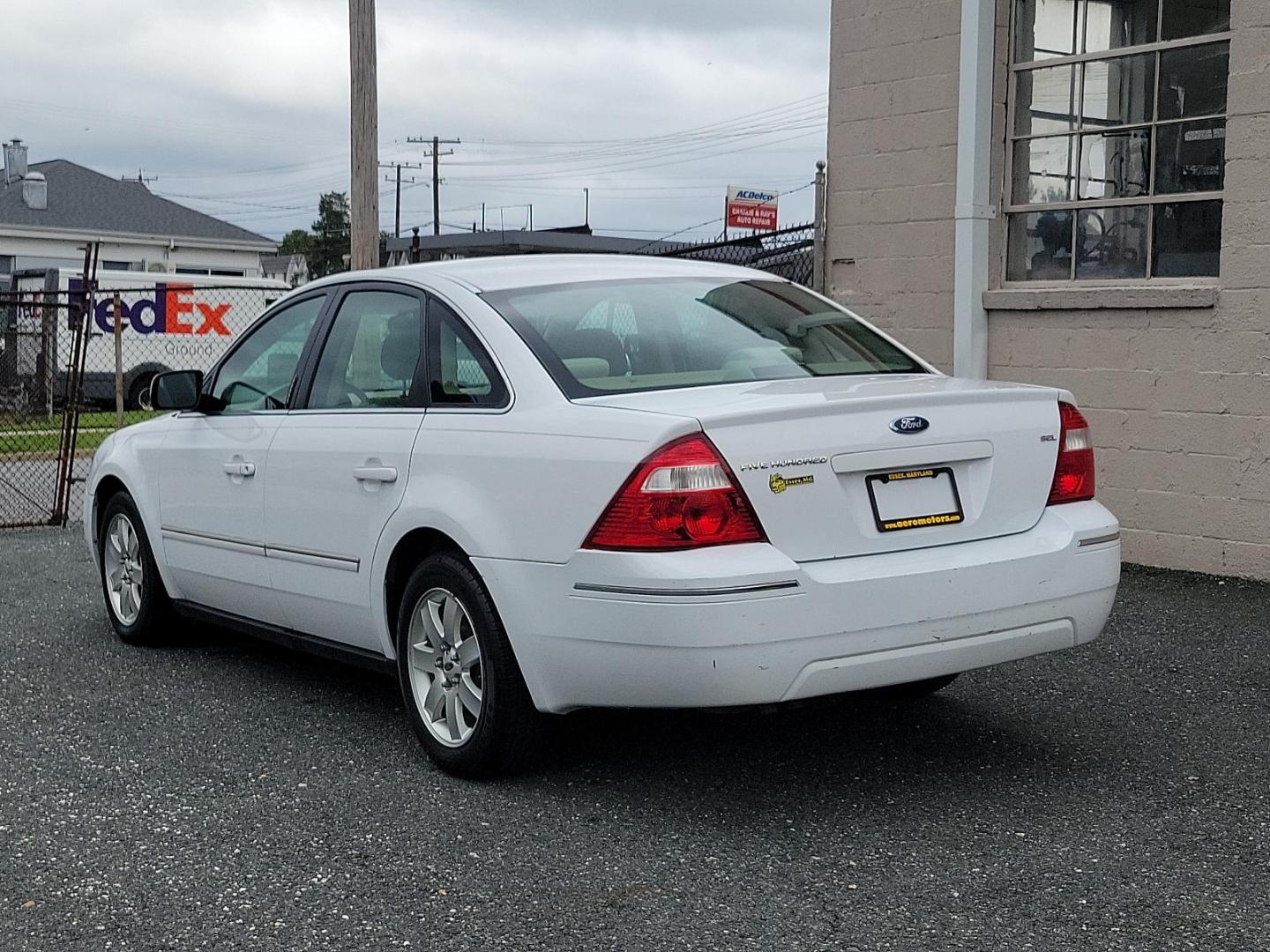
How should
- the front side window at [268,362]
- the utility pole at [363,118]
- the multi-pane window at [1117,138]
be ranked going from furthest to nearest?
the utility pole at [363,118], the multi-pane window at [1117,138], the front side window at [268,362]

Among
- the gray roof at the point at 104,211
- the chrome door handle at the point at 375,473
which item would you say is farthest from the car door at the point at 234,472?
the gray roof at the point at 104,211

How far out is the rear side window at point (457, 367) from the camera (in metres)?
4.87

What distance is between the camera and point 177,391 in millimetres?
6328

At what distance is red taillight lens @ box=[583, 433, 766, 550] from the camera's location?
417 cm

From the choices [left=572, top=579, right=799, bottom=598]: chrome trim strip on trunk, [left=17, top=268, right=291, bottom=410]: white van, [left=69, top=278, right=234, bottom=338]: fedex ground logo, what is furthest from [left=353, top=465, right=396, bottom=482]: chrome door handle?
[left=69, top=278, right=234, bottom=338]: fedex ground logo

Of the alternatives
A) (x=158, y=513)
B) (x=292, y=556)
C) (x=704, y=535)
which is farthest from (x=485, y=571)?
(x=158, y=513)

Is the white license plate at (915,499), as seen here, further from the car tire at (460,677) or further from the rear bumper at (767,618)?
the car tire at (460,677)

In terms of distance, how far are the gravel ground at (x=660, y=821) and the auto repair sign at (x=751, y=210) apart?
4433 cm

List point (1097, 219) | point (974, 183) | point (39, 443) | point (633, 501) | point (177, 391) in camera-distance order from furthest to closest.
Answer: point (39, 443)
point (974, 183)
point (1097, 219)
point (177, 391)
point (633, 501)

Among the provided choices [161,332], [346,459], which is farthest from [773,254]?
[161,332]

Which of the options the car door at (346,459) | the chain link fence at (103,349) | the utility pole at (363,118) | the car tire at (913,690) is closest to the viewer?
the car door at (346,459)

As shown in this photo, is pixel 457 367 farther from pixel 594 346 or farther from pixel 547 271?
pixel 547 271

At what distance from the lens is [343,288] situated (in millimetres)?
5852

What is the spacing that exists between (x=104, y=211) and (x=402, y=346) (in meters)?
42.9
